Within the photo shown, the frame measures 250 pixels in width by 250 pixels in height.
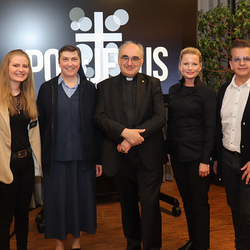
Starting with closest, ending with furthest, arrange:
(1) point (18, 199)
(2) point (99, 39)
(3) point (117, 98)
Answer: (1) point (18, 199), (3) point (117, 98), (2) point (99, 39)

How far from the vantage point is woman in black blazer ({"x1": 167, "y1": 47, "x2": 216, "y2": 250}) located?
2.48 metres

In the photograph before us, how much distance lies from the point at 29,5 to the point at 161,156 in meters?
2.03

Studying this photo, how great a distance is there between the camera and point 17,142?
2262 mm

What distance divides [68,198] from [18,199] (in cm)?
43

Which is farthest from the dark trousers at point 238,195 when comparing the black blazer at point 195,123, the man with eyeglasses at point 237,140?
the black blazer at point 195,123

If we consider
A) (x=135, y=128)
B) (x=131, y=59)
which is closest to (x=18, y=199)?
(x=135, y=128)

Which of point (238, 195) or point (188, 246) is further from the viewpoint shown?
point (188, 246)

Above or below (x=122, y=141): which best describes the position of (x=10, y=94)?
above

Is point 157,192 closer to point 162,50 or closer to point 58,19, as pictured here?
point 162,50

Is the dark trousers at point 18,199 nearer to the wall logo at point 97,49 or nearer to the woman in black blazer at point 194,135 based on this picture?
the woman in black blazer at point 194,135

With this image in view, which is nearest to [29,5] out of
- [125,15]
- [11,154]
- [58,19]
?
[58,19]

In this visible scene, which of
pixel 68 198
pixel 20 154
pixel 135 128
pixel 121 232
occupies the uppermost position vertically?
pixel 135 128

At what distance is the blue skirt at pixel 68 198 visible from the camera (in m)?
2.60

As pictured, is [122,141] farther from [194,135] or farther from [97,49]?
[97,49]
